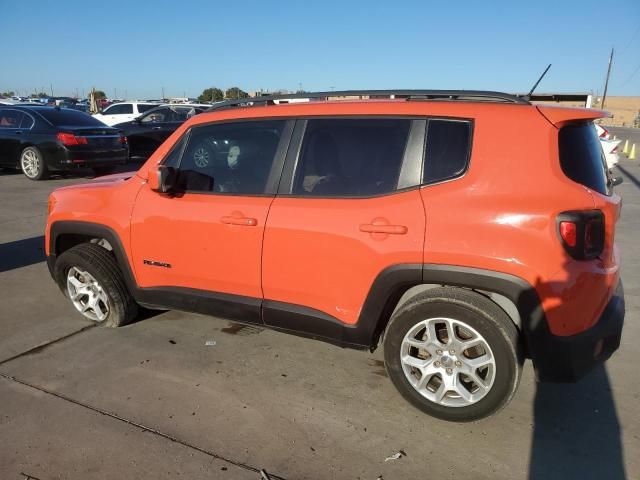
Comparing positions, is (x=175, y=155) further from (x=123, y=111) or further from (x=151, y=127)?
(x=123, y=111)

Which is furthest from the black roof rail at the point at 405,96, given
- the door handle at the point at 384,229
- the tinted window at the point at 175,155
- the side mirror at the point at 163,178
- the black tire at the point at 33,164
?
the black tire at the point at 33,164

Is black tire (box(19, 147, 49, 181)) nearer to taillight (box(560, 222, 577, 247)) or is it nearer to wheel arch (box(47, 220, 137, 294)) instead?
wheel arch (box(47, 220, 137, 294))

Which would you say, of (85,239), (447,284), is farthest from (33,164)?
(447,284)

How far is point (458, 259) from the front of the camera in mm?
2564

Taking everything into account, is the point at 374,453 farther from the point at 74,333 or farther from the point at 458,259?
the point at 74,333

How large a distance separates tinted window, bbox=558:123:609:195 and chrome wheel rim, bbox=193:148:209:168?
217 cm

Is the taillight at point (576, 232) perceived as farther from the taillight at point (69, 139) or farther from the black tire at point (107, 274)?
the taillight at point (69, 139)

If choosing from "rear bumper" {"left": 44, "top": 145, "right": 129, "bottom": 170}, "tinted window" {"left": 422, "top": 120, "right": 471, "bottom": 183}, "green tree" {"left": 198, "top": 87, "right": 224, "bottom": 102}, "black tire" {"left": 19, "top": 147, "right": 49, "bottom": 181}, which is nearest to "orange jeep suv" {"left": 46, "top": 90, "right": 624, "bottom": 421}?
"tinted window" {"left": 422, "top": 120, "right": 471, "bottom": 183}

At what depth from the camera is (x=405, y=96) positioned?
120 inches

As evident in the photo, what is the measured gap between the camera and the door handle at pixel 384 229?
2.68 m

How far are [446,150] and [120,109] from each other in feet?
54.9

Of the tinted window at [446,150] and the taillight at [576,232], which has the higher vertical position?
the tinted window at [446,150]

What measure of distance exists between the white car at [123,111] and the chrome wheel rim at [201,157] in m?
14.5

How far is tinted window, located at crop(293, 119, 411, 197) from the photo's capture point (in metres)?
2.82
